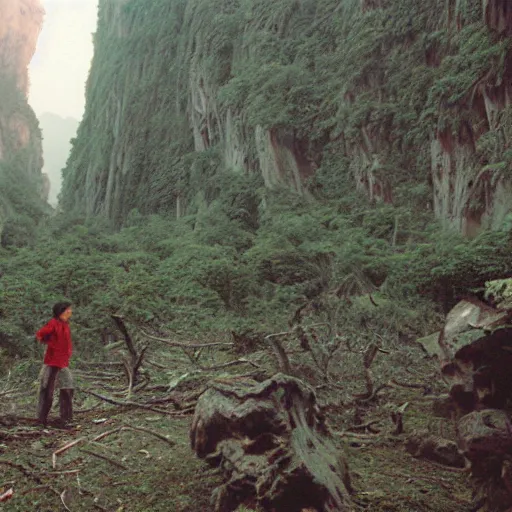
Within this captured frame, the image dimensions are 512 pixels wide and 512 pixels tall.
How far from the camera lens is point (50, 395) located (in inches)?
188

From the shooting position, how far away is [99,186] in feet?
107

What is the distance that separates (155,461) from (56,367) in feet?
4.89

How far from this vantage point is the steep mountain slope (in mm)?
113750

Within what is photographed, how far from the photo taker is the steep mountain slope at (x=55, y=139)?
114 meters

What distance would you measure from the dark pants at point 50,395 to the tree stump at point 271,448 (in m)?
1.51

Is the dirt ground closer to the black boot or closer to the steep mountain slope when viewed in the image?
the black boot

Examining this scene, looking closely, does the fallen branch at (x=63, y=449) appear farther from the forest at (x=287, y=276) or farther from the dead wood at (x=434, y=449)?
the dead wood at (x=434, y=449)

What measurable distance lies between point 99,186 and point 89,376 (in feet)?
90.3

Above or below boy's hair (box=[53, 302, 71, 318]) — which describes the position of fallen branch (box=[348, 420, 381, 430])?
below

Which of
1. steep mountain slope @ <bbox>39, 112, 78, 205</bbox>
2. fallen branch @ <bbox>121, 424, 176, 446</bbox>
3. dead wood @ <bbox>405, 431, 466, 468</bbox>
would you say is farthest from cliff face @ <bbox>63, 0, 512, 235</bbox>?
steep mountain slope @ <bbox>39, 112, 78, 205</bbox>

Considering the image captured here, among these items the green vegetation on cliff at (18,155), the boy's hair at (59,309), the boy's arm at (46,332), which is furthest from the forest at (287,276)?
the green vegetation on cliff at (18,155)

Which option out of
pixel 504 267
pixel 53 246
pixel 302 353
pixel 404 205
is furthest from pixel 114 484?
pixel 53 246

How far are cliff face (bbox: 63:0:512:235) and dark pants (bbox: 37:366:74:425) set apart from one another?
959 cm

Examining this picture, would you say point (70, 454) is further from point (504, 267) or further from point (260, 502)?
point (504, 267)
